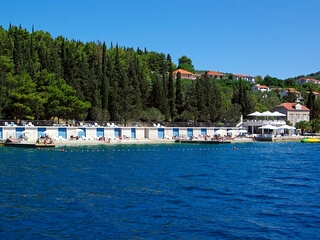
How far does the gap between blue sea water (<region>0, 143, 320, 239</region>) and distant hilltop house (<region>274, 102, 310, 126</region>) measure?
159 ft

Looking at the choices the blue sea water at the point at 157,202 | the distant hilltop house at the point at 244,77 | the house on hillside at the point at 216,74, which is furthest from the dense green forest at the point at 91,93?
the distant hilltop house at the point at 244,77

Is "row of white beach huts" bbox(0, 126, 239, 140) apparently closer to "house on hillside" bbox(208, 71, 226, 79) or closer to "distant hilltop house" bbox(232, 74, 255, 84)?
"house on hillside" bbox(208, 71, 226, 79)

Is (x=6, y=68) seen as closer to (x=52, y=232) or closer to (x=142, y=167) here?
(x=142, y=167)

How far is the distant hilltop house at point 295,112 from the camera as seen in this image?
253 feet

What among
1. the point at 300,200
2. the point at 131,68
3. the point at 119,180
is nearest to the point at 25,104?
the point at 131,68

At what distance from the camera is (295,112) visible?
7744 cm

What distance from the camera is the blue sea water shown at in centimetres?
1401

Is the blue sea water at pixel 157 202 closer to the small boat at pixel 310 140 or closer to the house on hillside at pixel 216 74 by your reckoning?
the small boat at pixel 310 140

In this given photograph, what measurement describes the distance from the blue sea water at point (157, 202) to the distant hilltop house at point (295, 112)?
48.6 meters

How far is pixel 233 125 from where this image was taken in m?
68.5

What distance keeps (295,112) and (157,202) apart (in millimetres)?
63986

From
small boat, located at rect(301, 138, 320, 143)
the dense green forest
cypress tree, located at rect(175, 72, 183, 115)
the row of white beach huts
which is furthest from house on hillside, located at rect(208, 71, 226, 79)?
small boat, located at rect(301, 138, 320, 143)

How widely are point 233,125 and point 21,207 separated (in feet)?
178

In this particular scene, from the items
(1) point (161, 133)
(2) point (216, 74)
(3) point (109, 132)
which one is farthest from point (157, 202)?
(2) point (216, 74)
